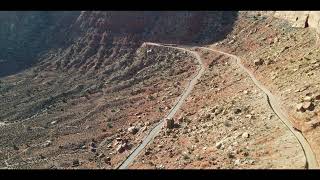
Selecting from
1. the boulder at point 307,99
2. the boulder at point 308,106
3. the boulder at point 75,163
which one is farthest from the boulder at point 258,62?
the boulder at point 75,163

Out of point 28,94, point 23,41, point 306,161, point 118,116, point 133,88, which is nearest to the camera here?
point 306,161

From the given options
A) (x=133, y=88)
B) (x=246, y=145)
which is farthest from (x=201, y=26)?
(x=246, y=145)

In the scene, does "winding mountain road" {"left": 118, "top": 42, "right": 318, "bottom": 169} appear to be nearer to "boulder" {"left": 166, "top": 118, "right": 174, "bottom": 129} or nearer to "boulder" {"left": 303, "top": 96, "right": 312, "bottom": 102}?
"boulder" {"left": 166, "top": 118, "right": 174, "bottom": 129}

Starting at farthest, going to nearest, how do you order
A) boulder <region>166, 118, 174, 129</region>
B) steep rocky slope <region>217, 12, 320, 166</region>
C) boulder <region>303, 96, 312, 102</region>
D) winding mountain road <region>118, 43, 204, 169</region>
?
boulder <region>166, 118, 174, 129</region> → winding mountain road <region>118, 43, 204, 169</region> → boulder <region>303, 96, 312, 102</region> → steep rocky slope <region>217, 12, 320, 166</region>

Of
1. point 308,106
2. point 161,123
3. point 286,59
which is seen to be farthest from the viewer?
point 161,123

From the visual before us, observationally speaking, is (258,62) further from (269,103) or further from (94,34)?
(94,34)

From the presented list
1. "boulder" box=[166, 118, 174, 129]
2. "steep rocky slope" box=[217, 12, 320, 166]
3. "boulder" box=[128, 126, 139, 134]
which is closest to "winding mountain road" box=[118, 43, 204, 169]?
"boulder" box=[166, 118, 174, 129]

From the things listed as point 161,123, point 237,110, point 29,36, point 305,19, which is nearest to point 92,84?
point 161,123

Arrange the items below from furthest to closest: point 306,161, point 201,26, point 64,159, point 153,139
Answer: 1. point 201,26
2. point 64,159
3. point 153,139
4. point 306,161

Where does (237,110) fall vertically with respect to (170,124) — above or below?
above

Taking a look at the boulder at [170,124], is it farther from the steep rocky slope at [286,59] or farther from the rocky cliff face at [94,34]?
→ the rocky cliff face at [94,34]
